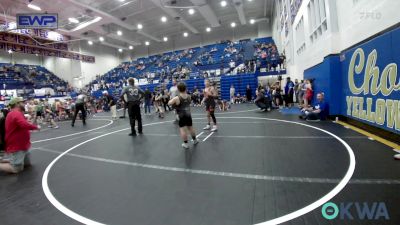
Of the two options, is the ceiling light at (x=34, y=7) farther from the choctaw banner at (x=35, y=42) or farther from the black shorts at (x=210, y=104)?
the black shorts at (x=210, y=104)

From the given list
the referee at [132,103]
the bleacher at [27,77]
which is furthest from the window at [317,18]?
the bleacher at [27,77]

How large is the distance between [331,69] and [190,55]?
2633cm

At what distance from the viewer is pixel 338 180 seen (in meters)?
3.47

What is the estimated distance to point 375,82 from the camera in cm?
588

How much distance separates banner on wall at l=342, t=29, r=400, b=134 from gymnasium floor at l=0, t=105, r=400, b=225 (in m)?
0.68

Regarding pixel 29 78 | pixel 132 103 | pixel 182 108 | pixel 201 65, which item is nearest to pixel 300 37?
pixel 132 103

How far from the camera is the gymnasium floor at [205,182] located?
9.40ft

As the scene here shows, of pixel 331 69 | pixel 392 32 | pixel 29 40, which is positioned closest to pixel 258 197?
pixel 392 32

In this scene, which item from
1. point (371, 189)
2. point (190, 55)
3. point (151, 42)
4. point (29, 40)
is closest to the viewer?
point (371, 189)

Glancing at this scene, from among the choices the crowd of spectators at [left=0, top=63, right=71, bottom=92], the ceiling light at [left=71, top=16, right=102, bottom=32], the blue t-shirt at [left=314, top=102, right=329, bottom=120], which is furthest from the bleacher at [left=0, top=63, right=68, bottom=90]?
the blue t-shirt at [left=314, top=102, right=329, bottom=120]

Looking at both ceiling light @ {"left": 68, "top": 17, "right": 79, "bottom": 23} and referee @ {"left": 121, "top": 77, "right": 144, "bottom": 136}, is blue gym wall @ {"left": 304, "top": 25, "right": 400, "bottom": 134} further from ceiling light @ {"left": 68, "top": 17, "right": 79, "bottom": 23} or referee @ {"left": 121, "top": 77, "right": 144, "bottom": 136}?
ceiling light @ {"left": 68, "top": 17, "right": 79, "bottom": 23}

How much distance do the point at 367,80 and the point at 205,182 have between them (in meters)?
5.33

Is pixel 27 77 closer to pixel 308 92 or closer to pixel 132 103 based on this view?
pixel 132 103

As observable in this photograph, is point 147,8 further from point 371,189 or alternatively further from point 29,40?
point 371,189
